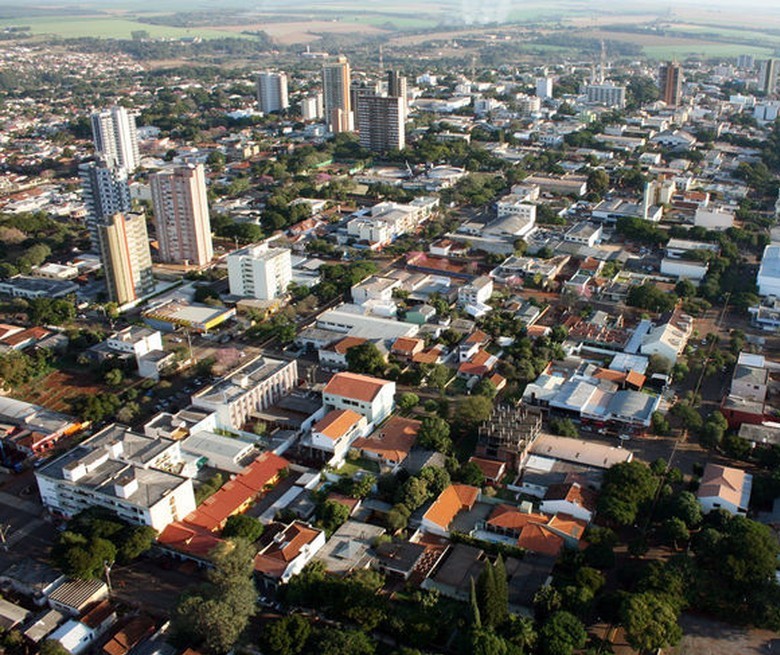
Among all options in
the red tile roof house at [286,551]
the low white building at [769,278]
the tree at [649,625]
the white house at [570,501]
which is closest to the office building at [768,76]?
the low white building at [769,278]

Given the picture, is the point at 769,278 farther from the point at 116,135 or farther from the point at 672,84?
the point at 672,84

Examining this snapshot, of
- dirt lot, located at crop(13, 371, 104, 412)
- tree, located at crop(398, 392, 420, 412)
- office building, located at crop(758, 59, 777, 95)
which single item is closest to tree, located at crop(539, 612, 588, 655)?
tree, located at crop(398, 392, 420, 412)

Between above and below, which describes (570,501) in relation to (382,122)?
below

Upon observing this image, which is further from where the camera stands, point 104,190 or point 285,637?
point 104,190

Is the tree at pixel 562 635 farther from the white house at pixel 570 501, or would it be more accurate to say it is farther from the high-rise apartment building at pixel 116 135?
the high-rise apartment building at pixel 116 135

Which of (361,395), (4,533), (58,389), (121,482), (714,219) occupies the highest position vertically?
(121,482)

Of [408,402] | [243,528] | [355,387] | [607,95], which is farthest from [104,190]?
[607,95]

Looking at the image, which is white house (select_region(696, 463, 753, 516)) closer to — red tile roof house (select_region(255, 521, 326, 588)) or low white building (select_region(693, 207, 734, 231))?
red tile roof house (select_region(255, 521, 326, 588))
